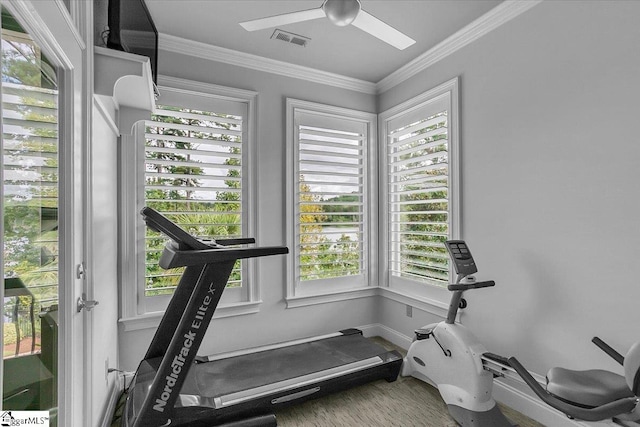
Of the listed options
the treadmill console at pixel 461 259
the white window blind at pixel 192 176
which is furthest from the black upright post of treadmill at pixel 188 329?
the white window blind at pixel 192 176

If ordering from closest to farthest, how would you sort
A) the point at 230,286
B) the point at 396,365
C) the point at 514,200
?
1. the point at 514,200
2. the point at 396,365
3. the point at 230,286

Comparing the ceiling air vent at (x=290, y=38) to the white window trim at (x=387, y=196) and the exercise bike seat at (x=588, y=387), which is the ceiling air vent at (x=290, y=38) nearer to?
the white window trim at (x=387, y=196)

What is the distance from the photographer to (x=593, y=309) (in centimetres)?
184

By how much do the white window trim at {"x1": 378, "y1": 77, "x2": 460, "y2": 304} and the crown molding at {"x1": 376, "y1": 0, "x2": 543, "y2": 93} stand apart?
258 mm

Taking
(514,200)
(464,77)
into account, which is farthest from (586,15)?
(514,200)

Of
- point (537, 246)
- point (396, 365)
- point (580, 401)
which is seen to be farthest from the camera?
point (396, 365)

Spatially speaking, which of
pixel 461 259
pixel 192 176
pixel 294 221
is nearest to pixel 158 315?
pixel 192 176

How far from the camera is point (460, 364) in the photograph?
2.04 metres

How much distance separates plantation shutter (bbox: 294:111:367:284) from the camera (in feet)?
10.6

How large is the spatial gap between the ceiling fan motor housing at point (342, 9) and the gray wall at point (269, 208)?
1.53m

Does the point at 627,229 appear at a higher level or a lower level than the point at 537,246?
higher

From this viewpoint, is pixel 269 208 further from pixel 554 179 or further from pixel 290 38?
pixel 554 179

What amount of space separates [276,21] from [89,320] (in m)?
1.76

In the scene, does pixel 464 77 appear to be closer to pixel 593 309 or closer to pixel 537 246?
pixel 537 246
